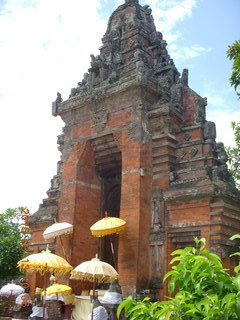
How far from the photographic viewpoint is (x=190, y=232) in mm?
13039

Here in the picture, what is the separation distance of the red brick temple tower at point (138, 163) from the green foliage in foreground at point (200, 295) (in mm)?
9313

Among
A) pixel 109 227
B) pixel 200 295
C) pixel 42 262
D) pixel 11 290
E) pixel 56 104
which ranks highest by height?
pixel 56 104

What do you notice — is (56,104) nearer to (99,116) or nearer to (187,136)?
(99,116)

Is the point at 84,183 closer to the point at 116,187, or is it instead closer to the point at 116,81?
the point at 116,187

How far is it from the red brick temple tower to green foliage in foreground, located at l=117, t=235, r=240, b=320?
30.6ft

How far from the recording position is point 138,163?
556 inches

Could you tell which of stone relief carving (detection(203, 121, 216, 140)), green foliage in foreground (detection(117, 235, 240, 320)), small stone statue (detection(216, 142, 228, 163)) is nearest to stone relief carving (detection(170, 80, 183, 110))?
stone relief carving (detection(203, 121, 216, 140))

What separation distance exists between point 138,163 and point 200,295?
1107cm

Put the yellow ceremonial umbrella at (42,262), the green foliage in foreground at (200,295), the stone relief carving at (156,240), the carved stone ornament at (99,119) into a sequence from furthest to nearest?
1. the carved stone ornament at (99,119)
2. the stone relief carving at (156,240)
3. the yellow ceremonial umbrella at (42,262)
4. the green foliage in foreground at (200,295)

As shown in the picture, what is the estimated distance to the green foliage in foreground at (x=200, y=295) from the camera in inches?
111

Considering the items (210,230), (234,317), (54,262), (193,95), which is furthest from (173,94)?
(234,317)

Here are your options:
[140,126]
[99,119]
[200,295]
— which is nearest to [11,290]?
[99,119]

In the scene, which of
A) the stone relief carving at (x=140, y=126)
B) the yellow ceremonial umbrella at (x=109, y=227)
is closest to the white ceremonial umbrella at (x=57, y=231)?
the yellow ceremonial umbrella at (x=109, y=227)

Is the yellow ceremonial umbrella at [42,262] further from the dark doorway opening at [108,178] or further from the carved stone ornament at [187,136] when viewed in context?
the carved stone ornament at [187,136]
